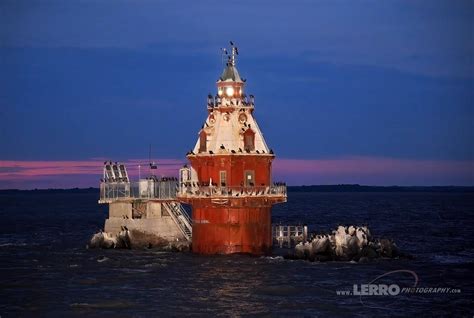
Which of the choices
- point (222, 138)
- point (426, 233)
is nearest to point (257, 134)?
point (222, 138)

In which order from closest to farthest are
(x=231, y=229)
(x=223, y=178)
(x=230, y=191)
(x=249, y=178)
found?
(x=230, y=191) < (x=231, y=229) < (x=223, y=178) < (x=249, y=178)

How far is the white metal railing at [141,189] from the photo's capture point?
75.0 metres

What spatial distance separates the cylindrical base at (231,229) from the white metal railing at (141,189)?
6.95 metres

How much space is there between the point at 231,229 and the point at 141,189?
11633 millimetres

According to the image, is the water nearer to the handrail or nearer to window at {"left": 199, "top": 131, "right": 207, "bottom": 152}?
the handrail

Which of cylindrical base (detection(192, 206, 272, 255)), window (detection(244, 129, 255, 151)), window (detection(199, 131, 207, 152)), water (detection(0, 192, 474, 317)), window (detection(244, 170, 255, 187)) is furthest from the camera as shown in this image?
window (detection(199, 131, 207, 152))

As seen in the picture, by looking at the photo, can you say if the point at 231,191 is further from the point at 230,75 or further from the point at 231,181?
the point at 230,75

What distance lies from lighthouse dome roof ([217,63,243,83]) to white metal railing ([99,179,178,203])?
986 centimetres

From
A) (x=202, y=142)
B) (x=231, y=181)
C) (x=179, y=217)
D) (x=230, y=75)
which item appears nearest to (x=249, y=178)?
(x=231, y=181)

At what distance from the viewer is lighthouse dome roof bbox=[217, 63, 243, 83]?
69.4 metres

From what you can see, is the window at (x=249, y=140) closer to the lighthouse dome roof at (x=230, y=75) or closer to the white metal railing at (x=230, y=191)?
the white metal railing at (x=230, y=191)

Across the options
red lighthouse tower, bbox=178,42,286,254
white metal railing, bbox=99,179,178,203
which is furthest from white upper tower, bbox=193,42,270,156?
white metal railing, bbox=99,179,178,203

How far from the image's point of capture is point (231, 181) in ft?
220

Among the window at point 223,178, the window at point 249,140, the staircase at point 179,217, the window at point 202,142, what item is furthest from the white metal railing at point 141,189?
the window at point 249,140
